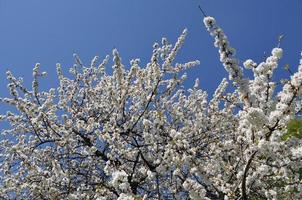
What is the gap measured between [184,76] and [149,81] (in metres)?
2.43

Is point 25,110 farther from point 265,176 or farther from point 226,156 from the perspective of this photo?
point 265,176

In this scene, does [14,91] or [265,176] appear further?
[14,91]

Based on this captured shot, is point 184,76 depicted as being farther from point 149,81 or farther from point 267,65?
point 267,65

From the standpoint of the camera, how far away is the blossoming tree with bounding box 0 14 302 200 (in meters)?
5.62

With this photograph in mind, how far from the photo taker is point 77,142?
488 inches

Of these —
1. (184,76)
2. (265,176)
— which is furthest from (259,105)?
(184,76)

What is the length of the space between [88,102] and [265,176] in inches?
334

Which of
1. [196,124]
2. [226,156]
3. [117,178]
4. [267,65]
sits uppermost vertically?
[196,124]

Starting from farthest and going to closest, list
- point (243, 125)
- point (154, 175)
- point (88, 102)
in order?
point (88, 102)
point (154, 175)
point (243, 125)

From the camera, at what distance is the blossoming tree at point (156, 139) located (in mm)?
5617

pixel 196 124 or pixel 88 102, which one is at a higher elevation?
pixel 88 102

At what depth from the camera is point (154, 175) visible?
272 inches

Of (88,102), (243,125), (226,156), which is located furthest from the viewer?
(88,102)

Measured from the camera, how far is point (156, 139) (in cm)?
803
